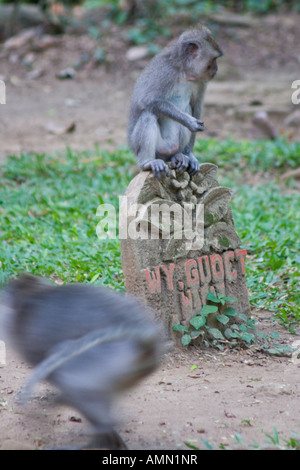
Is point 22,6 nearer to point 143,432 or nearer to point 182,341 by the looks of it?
point 182,341

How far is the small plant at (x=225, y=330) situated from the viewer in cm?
428

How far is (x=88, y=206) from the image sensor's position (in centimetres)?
658

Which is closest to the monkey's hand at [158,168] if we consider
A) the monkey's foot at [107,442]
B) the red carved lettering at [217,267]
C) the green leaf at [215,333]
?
the red carved lettering at [217,267]

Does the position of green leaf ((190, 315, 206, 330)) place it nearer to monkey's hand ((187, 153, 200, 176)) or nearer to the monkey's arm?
monkey's hand ((187, 153, 200, 176))

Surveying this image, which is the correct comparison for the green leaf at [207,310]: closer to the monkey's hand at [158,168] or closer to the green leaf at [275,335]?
the green leaf at [275,335]

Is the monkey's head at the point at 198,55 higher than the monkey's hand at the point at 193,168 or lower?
higher

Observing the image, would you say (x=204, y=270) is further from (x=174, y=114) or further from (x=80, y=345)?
(x=80, y=345)

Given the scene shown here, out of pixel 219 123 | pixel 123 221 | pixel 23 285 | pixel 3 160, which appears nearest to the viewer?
pixel 23 285

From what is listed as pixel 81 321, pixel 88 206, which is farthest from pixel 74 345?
pixel 88 206

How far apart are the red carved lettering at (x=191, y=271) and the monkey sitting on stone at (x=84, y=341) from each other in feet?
4.59

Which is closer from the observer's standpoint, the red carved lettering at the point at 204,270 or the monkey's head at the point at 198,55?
the red carved lettering at the point at 204,270

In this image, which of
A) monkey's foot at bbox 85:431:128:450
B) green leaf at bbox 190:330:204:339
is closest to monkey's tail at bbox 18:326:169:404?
monkey's foot at bbox 85:431:128:450

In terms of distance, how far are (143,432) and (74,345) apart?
0.78 m

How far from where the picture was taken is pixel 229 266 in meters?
4.55
